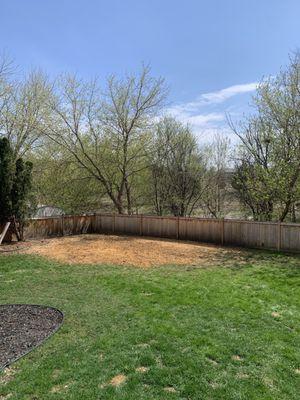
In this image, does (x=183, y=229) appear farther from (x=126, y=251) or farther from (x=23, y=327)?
(x=23, y=327)

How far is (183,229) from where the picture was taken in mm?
15195

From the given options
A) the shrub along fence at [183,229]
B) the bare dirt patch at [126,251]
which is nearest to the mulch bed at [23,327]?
the bare dirt patch at [126,251]

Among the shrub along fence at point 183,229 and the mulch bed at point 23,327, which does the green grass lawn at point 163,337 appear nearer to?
the mulch bed at point 23,327

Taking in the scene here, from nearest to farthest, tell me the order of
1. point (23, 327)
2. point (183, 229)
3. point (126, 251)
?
point (23, 327) → point (126, 251) → point (183, 229)

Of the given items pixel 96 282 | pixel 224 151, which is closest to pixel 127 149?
pixel 224 151

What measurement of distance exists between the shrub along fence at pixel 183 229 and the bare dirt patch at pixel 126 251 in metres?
0.80

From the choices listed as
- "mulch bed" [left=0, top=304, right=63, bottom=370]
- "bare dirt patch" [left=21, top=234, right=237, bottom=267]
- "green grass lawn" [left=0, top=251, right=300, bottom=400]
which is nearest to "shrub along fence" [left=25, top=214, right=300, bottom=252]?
"bare dirt patch" [left=21, top=234, right=237, bottom=267]

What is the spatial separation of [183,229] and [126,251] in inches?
151

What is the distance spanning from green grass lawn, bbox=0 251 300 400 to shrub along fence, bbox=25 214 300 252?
3.68 m

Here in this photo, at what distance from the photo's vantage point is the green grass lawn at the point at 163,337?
3758 millimetres

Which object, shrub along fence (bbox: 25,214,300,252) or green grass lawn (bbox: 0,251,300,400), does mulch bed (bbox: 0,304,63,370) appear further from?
shrub along fence (bbox: 25,214,300,252)

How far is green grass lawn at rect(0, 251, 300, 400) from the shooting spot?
3.76 m

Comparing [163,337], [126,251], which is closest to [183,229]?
[126,251]

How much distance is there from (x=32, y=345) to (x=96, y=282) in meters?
3.53
